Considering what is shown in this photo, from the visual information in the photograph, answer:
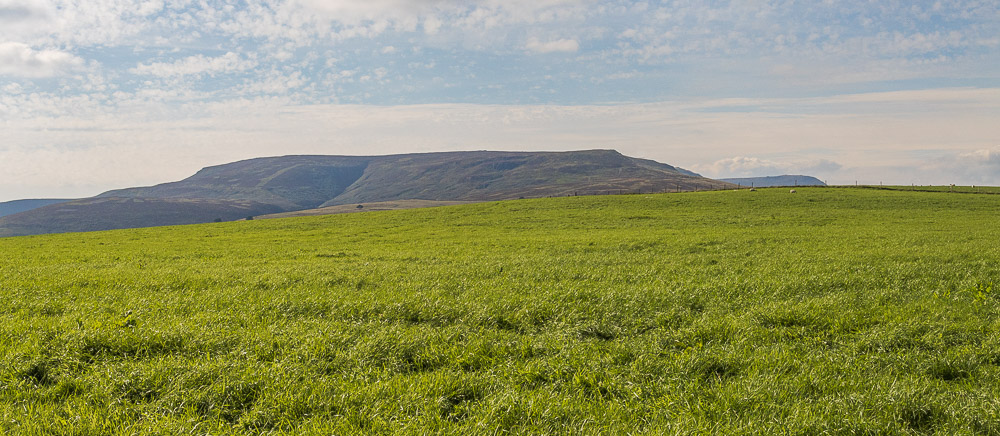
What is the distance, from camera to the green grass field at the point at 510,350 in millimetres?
5922

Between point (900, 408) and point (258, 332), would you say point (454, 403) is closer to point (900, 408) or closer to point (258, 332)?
point (258, 332)

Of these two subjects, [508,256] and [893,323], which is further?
[508,256]

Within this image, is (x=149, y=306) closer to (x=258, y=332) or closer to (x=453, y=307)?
(x=258, y=332)

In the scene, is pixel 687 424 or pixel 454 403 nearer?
pixel 687 424

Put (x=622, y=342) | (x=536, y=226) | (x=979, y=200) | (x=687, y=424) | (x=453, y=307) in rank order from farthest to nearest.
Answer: (x=979, y=200) < (x=536, y=226) < (x=453, y=307) < (x=622, y=342) < (x=687, y=424)

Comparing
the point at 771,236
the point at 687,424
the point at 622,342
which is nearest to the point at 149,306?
the point at 622,342

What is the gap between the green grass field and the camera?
233 inches

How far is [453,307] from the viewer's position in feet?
38.0

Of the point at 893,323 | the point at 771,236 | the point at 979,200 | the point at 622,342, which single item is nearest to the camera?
the point at 622,342

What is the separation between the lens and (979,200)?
63.2 meters

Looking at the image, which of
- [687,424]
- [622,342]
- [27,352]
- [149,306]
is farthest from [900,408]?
[149,306]

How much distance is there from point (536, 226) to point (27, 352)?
138 feet

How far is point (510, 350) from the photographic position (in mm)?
8484

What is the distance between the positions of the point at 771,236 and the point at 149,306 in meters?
31.1
